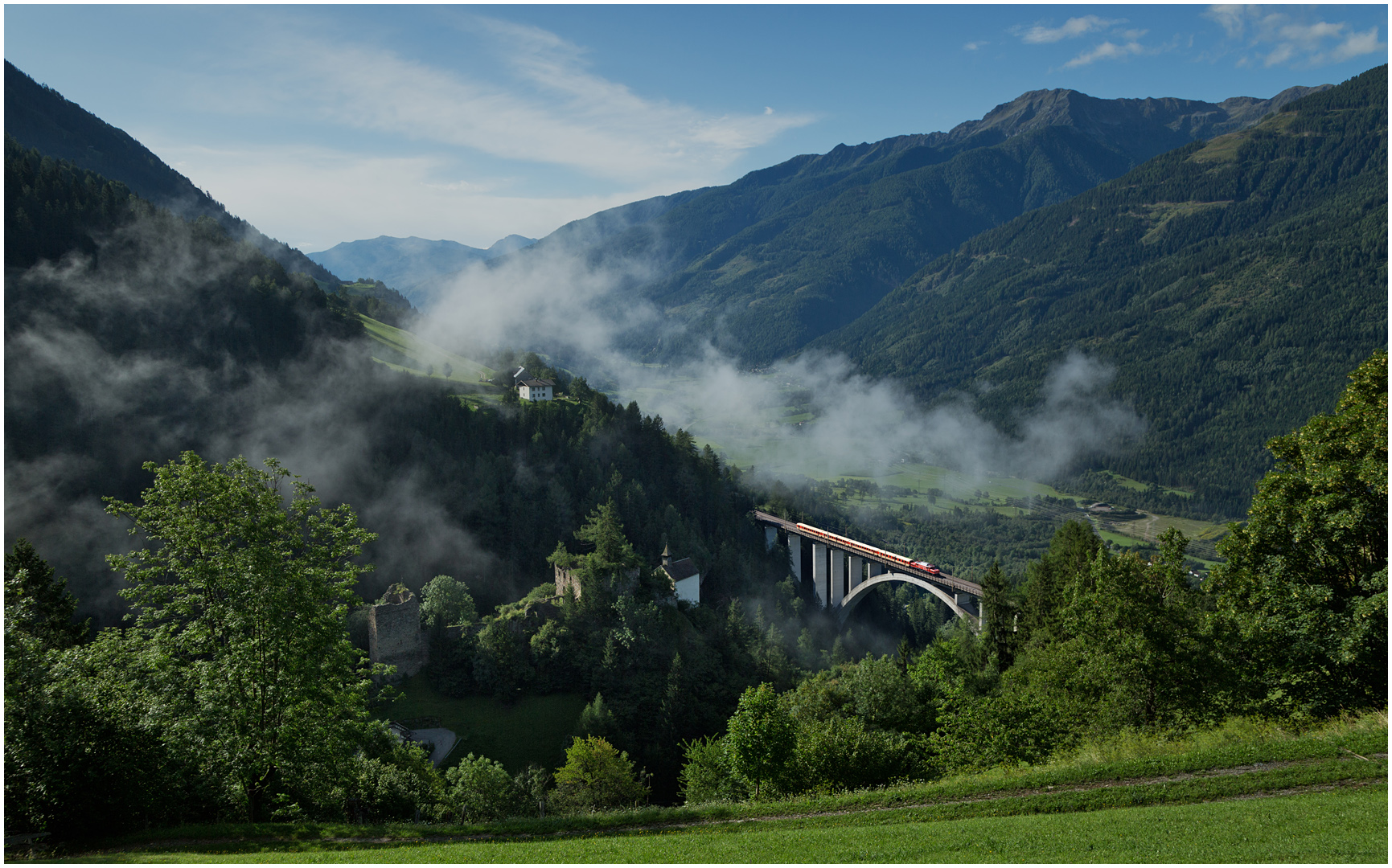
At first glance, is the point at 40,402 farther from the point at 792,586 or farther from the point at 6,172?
the point at 792,586

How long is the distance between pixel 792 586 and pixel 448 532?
4127 centimetres

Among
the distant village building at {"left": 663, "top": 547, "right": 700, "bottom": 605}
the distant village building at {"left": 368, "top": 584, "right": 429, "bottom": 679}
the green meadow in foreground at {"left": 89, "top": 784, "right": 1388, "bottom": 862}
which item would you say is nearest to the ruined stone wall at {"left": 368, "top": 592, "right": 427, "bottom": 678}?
the distant village building at {"left": 368, "top": 584, "right": 429, "bottom": 679}

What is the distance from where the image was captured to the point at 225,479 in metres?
17.4

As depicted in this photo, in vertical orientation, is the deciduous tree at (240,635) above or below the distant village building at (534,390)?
A: below

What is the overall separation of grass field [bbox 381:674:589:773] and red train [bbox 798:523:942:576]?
46950 mm

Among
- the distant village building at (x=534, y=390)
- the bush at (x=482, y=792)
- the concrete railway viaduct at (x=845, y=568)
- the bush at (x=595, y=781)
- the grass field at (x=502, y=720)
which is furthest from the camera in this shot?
the distant village building at (x=534, y=390)

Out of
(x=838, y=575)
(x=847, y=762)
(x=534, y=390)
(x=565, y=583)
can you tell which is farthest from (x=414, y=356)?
(x=847, y=762)

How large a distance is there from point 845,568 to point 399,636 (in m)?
60.6

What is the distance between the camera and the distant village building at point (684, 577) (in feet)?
218

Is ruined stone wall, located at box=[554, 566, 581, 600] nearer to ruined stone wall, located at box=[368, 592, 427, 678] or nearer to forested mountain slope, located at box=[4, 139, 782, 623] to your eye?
forested mountain slope, located at box=[4, 139, 782, 623]

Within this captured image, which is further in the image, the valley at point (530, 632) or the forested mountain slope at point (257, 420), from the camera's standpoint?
the forested mountain slope at point (257, 420)

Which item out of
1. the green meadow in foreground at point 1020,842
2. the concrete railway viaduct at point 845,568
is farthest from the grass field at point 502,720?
the concrete railway viaduct at point 845,568

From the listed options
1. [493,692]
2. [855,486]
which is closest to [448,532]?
[493,692]

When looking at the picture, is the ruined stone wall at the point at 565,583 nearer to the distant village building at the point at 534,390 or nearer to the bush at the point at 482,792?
the bush at the point at 482,792
